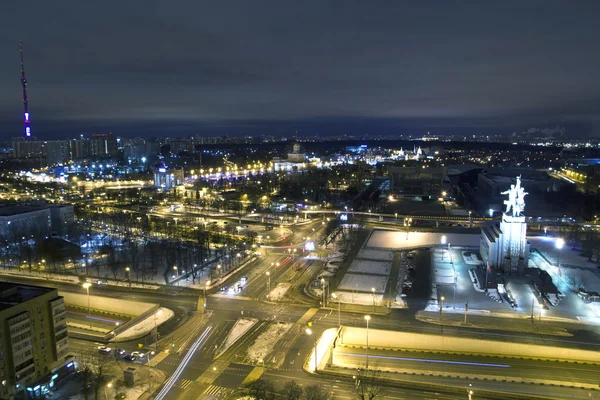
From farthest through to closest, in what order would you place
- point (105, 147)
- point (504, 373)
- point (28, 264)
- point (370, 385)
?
point (105, 147)
point (28, 264)
point (504, 373)
point (370, 385)

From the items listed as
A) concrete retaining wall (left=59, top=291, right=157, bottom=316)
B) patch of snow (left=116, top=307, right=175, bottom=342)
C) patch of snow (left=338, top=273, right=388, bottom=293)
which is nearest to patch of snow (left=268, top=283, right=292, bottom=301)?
patch of snow (left=338, top=273, right=388, bottom=293)

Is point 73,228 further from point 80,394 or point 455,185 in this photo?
point 455,185

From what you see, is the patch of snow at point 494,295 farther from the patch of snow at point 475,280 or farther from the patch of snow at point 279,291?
the patch of snow at point 279,291

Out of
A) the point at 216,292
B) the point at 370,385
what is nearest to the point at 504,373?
the point at 370,385

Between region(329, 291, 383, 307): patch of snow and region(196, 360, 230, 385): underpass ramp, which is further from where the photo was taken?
region(329, 291, 383, 307): patch of snow

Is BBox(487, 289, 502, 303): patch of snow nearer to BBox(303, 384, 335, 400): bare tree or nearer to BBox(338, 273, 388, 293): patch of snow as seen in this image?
BBox(338, 273, 388, 293): patch of snow

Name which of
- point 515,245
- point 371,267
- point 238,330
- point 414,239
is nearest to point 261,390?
point 238,330

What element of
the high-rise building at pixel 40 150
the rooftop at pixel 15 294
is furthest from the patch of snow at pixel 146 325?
the high-rise building at pixel 40 150
